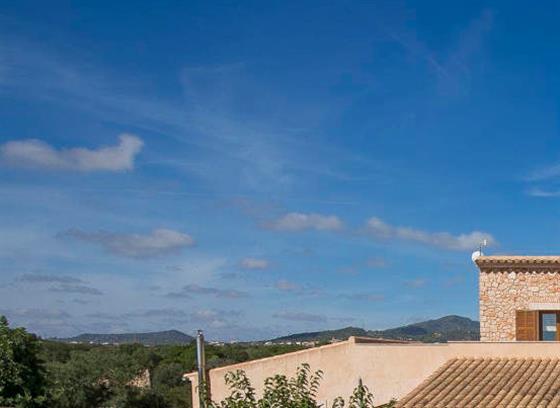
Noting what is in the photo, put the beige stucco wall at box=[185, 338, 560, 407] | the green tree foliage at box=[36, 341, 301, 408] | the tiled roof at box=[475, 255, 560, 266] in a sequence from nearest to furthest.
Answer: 1. the beige stucco wall at box=[185, 338, 560, 407]
2. the tiled roof at box=[475, 255, 560, 266]
3. the green tree foliage at box=[36, 341, 301, 408]

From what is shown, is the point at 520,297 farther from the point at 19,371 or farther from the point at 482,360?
the point at 19,371

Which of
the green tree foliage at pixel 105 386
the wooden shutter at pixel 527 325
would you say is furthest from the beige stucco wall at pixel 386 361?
the green tree foliage at pixel 105 386

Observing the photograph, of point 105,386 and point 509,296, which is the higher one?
point 509,296

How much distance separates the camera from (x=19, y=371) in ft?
74.1

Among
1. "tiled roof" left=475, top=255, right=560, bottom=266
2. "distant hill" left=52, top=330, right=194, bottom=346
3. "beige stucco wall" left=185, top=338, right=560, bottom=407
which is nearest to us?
"beige stucco wall" left=185, top=338, right=560, bottom=407

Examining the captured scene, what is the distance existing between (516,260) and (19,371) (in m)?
13.1

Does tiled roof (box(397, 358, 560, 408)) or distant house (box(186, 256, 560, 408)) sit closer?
tiled roof (box(397, 358, 560, 408))

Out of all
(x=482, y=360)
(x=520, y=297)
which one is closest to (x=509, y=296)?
(x=520, y=297)

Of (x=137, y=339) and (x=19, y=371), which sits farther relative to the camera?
(x=137, y=339)

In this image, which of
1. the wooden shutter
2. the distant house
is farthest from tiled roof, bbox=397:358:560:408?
the wooden shutter

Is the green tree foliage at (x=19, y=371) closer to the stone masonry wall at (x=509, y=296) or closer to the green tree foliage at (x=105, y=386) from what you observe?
the green tree foliage at (x=105, y=386)

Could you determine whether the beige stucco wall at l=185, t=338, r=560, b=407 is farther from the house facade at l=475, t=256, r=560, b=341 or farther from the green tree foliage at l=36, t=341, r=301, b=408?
the green tree foliage at l=36, t=341, r=301, b=408

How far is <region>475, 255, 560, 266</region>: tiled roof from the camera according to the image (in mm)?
19125

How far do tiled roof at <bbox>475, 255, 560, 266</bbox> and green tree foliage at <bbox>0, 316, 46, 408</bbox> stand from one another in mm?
Result: 12018
